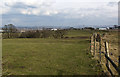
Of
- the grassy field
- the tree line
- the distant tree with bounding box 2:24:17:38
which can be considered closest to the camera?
the grassy field

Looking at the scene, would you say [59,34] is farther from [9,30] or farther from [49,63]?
[49,63]

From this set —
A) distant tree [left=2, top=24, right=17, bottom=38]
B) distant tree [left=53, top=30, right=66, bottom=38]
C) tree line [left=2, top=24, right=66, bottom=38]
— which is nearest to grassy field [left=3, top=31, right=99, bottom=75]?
distant tree [left=53, top=30, right=66, bottom=38]

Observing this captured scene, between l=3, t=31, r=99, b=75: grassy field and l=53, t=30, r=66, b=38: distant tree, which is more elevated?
l=53, t=30, r=66, b=38: distant tree

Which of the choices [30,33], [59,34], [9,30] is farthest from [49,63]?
[9,30]

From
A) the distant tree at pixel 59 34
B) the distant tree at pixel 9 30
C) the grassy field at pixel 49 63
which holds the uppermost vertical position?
the distant tree at pixel 9 30

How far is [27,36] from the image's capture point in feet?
155

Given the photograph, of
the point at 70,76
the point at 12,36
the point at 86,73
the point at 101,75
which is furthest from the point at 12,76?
the point at 12,36

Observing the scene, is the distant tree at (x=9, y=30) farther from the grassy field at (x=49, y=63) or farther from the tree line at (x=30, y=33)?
the grassy field at (x=49, y=63)

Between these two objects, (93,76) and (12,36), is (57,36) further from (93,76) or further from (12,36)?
(93,76)

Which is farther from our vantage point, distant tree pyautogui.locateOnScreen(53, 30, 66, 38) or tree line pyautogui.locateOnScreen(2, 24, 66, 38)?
tree line pyautogui.locateOnScreen(2, 24, 66, 38)

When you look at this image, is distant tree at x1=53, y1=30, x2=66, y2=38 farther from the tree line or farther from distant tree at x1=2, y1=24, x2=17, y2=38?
distant tree at x1=2, y1=24, x2=17, y2=38

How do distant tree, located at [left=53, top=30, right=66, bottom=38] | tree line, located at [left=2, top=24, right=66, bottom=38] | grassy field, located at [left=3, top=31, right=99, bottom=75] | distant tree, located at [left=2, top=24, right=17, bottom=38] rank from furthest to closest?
distant tree, located at [left=2, top=24, right=17, bottom=38], tree line, located at [left=2, top=24, right=66, bottom=38], distant tree, located at [left=53, top=30, right=66, bottom=38], grassy field, located at [left=3, top=31, right=99, bottom=75]

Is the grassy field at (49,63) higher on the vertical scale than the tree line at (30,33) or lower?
lower

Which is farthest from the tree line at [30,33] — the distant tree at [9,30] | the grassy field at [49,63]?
the grassy field at [49,63]
